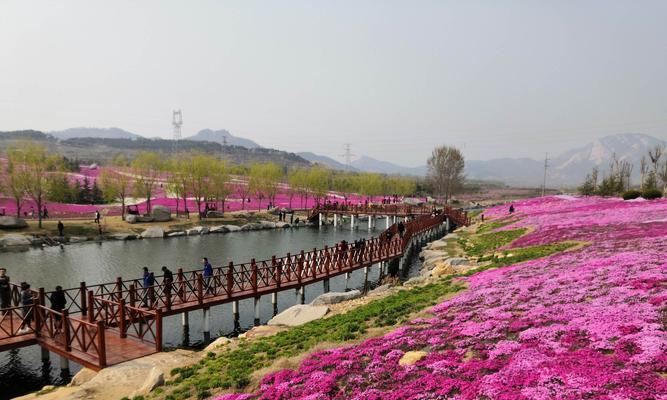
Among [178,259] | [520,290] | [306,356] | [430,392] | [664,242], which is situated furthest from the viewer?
[178,259]

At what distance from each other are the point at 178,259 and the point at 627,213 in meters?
47.6

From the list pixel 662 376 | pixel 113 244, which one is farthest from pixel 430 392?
pixel 113 244

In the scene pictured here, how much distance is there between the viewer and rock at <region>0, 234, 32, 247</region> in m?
53.0

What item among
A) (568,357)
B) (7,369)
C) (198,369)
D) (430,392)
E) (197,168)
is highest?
(197,168)

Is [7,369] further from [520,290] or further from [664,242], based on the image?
[664,242]

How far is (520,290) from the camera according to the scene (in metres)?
19.9

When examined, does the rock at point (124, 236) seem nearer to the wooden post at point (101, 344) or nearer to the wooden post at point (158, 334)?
the wooden post at point (158, 334)

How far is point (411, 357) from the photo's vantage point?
13.7 metres

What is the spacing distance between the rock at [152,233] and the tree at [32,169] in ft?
43.2

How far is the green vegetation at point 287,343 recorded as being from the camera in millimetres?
15562

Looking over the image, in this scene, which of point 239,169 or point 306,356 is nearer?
point 306,356

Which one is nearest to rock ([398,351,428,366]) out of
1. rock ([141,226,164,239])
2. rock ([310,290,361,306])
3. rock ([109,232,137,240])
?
rock ([310,290,361,306])

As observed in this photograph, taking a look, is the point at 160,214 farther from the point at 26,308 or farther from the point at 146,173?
the point at 26,308

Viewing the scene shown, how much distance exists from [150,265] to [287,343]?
31782 mm
